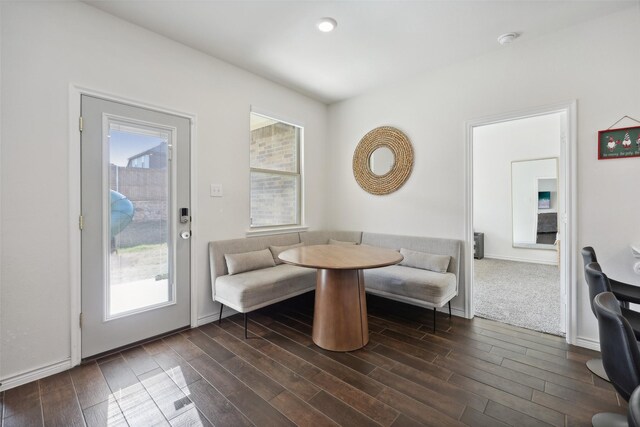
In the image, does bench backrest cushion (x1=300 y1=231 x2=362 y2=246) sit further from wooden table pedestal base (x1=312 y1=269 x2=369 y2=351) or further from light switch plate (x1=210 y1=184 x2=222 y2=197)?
wooden table pedestal base (x1=312 y1=269 x2=369 y2=351)

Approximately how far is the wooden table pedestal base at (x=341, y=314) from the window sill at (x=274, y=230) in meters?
1.24

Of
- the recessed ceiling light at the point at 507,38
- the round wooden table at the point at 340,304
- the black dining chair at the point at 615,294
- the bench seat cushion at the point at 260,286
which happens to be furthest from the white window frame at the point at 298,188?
the black dining chair at the point at 615,294

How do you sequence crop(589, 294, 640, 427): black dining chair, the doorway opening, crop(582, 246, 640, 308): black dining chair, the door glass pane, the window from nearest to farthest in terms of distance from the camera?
crop(589, 294, 640, 427): black dining chair, crop(582, 246, 640, 308): black dining chair, the door glass pane, the window, the doorway opening

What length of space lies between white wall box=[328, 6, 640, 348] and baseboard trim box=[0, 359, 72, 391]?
10.5 feet

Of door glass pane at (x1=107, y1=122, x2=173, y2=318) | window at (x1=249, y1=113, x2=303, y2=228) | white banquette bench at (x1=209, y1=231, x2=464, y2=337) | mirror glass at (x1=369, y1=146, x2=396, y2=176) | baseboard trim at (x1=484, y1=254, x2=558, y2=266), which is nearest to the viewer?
door glass pane at (x1=107, y1=122, x2=173, y2=318)

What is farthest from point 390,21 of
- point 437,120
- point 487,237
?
point 487,237

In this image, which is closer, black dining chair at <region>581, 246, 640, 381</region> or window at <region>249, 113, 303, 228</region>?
black dining chair at <region>581, 246, 640, 381</region>

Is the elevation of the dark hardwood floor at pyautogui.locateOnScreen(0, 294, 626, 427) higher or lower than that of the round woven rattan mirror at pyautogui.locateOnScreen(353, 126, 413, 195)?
lower

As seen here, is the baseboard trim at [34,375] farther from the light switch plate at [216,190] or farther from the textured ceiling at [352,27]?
the textured ceiling at [352,27]

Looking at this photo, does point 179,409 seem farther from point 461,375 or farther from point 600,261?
point 600,261

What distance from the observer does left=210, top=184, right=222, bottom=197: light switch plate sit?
2948mm

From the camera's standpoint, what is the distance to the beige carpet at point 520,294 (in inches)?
115

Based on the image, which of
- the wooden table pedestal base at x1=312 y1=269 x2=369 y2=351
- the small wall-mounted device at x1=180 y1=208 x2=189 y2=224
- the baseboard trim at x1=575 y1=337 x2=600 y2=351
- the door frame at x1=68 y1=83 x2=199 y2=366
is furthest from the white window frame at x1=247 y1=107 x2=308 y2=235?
the baseboard trim at x1=575 y1=337 x2=600 y2=351

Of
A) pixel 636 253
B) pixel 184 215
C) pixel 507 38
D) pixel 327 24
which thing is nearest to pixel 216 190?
pixel 184 215
